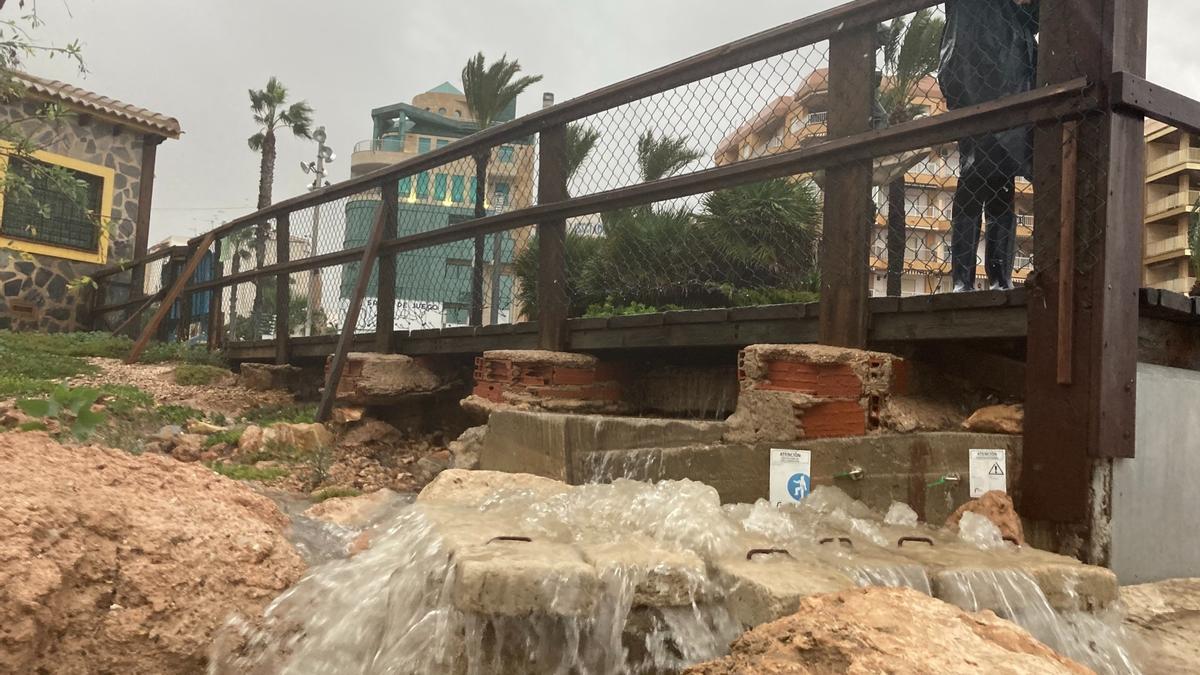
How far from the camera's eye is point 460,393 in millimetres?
6895

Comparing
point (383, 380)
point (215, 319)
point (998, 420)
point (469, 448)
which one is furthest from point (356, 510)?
point (215, 319)

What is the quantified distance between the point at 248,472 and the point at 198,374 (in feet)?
16.5

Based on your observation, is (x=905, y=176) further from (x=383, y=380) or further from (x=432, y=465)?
(x=383, y=380)

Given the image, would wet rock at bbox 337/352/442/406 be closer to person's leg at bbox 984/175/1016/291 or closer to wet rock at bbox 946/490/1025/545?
person's leg at bbox 984/175/1016/291

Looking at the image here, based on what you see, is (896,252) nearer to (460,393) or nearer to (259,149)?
(460,393)

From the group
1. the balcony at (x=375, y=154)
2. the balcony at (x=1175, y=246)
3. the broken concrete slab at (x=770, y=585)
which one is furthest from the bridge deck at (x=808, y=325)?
the balcony at (x=375, y=154)

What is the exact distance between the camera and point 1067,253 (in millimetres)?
2920

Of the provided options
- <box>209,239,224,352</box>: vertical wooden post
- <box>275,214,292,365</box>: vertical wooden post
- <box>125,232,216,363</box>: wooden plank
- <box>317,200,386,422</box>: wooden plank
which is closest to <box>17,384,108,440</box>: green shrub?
<box>317,200,386,422</box>: wooden plank

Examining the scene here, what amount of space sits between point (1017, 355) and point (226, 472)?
4318 mm

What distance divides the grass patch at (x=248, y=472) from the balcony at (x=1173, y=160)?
5489mm

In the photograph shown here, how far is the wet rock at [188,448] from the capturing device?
18.5 feet

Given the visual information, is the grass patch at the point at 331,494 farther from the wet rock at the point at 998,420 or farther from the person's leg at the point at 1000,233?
the person's leg at the point at 1000,233

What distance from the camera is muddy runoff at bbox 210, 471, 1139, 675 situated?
2.07 metres

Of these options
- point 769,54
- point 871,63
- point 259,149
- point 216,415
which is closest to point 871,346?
point 871,63
